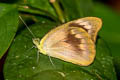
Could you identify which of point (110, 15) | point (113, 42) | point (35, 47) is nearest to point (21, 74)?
point (35, 47)

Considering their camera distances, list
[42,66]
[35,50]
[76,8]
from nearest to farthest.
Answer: [42,66] → [35,50] → [76,8]

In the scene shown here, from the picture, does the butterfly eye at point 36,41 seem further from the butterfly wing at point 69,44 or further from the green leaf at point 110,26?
the green leaf at point 110,26

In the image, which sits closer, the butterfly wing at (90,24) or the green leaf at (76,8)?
the butterfly wing at (90,24)

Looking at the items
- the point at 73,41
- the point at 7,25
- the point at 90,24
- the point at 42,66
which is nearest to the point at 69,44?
the point at 73,41

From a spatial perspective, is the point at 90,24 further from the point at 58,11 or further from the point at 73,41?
the point at 58,11

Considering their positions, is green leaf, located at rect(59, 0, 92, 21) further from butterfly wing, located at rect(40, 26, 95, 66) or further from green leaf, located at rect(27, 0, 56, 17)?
butterfly wing, located at rect(40, 26, 95, 66)

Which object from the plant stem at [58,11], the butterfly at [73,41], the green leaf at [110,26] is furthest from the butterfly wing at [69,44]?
the green leaf at [110,26]
